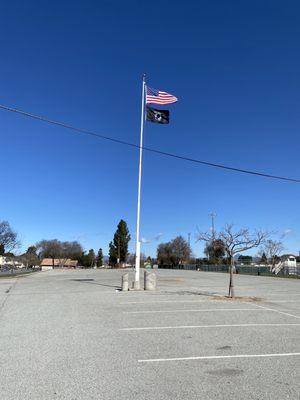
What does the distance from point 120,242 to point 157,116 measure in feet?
336

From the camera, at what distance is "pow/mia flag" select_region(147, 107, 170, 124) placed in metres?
28.6

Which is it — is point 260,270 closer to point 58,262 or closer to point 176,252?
point 176,252

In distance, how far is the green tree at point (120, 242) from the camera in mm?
129125

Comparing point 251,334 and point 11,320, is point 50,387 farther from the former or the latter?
point 11,320

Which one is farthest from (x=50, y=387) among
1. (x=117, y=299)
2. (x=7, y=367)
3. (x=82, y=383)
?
(x=117, y=299)

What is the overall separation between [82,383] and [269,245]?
332ft

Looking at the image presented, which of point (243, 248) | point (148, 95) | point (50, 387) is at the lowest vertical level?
point (50, 387)

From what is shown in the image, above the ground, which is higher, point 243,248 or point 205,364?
point 243,248

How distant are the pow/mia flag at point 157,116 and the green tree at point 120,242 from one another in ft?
331

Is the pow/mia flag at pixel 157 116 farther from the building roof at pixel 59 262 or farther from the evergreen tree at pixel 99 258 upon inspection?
the evergreen tree at pixel 99 258

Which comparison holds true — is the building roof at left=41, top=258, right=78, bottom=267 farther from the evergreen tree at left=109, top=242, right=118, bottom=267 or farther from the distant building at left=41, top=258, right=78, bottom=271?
the evergreen tree at left=109, top=242, right=118, bottom=267

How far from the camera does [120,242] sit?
12950 cm

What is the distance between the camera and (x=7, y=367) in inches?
321

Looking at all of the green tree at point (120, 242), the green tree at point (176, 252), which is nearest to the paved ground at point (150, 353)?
the green tree at point (120, 242)
